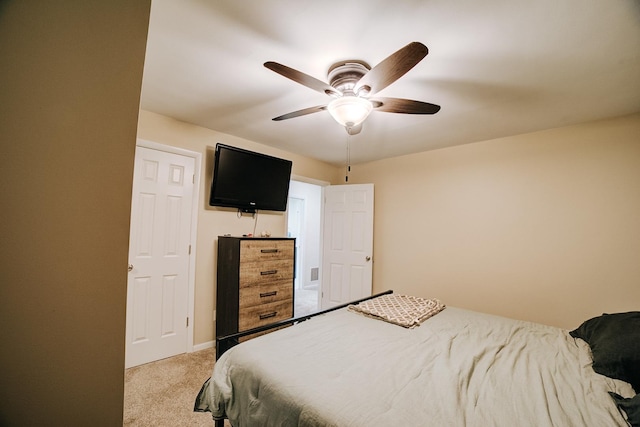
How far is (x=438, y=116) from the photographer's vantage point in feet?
7.98

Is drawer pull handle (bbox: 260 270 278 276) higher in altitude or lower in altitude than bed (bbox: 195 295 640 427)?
higher

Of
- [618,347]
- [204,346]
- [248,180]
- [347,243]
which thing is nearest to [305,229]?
[347,243]

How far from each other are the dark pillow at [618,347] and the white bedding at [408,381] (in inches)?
2.5

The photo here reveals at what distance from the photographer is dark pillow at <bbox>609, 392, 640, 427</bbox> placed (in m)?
0.88

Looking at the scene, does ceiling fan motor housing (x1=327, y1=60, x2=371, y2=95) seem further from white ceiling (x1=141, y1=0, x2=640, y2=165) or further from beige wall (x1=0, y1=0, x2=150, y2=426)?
beige wall (x1=0, y1=0, x2=150, y2=426)

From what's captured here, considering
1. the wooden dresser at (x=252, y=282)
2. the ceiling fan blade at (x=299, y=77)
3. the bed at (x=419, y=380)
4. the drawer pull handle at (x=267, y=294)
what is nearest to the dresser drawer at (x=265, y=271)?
the wooden dresser at (x=252, y=282)

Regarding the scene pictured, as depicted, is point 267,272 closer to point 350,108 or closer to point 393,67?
point 350,108

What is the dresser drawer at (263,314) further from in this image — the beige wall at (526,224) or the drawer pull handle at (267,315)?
the beige wall at (526,224)

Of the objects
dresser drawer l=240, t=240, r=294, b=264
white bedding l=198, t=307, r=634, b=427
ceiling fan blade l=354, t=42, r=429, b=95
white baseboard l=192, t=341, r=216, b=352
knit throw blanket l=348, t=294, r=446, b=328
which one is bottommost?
white baseboard l=192, t=341, r=216, b=352

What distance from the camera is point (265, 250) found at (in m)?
2.85

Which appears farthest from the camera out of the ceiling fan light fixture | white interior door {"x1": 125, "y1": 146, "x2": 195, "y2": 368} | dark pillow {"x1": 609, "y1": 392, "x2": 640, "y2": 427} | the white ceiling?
white interior door {"x1": 125, "y1": 146, "x2": 195, "y2": 368}

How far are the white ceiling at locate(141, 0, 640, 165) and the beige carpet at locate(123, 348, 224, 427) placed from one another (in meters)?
2.45

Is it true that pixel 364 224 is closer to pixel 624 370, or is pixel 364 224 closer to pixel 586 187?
pixel 586 187

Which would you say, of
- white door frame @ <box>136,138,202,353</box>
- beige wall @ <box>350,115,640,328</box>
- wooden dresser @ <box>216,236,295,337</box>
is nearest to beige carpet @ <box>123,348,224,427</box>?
white door frame @ <box>136,138,202,353</box>
